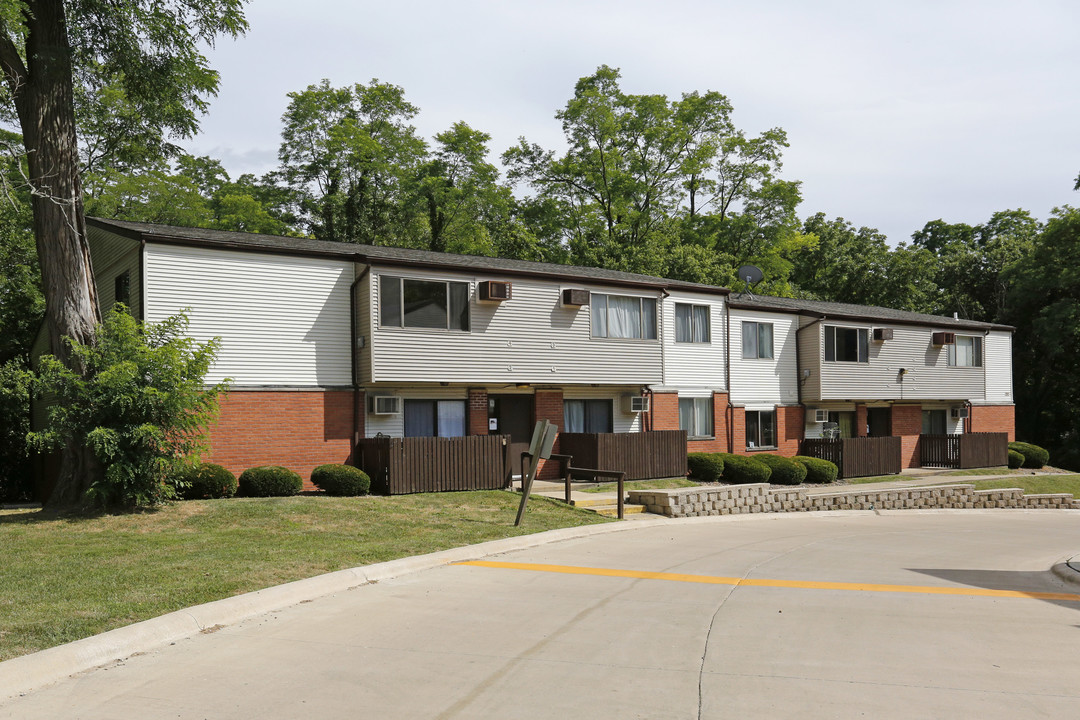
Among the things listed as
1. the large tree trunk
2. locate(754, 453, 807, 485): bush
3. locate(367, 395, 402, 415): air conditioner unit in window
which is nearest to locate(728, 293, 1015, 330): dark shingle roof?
locate(754, 453, 807, 485): bush

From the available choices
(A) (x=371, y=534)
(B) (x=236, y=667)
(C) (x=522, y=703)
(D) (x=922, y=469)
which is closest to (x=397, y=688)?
(C) (x=522, y=703)

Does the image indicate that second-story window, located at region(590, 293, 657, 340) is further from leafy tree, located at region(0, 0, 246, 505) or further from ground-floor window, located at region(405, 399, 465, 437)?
leafy tree, located at region(0, 0, 246, 505)

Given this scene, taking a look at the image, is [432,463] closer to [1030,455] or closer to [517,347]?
[517,347]

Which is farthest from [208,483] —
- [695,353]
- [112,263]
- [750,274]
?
[750,274]

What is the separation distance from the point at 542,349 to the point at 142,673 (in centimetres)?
1786

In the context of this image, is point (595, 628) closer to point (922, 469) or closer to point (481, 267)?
point (481, 267)

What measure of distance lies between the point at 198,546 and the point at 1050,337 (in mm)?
43602

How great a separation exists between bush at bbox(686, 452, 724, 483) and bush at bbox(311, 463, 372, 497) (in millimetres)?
10823

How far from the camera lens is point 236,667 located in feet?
22.9

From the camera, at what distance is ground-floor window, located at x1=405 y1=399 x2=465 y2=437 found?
74.7ft

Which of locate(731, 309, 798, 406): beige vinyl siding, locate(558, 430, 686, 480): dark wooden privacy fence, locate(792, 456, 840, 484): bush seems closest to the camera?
locate(558, 430, 686, 480): dark wooden privacy fence

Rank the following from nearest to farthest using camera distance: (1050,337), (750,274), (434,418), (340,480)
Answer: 1. (340,480)
2. (434,418)
3. (750,274)
4. (1050,337)

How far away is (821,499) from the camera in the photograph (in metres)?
24.4

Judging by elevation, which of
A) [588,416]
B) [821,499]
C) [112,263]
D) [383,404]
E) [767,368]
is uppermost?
[112,263]
